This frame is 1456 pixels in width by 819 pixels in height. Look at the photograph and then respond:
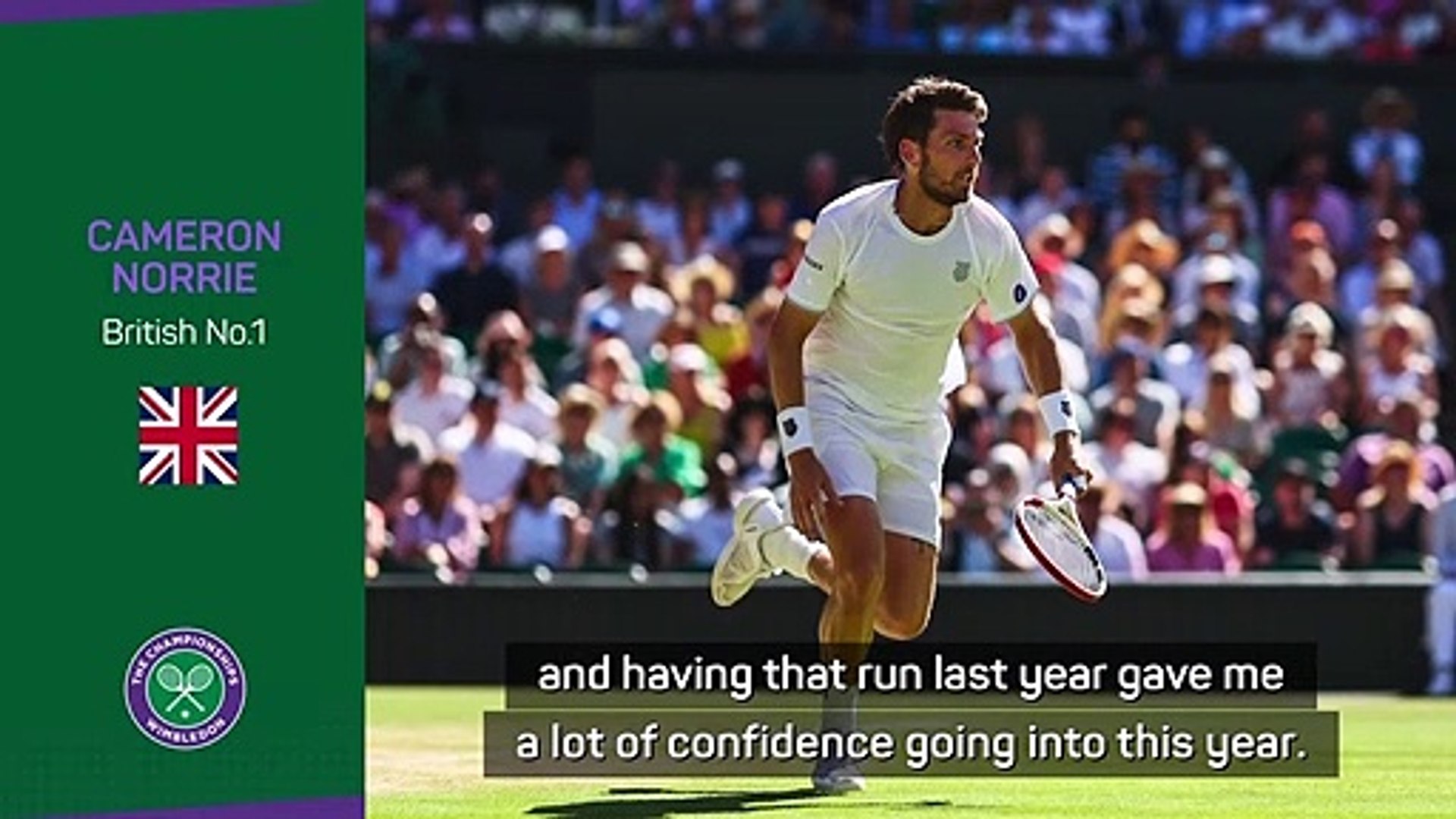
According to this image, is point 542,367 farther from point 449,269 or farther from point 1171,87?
point 1171,87

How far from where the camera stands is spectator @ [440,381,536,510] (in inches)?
728

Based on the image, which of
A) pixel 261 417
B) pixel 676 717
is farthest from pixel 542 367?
pixel 261 417

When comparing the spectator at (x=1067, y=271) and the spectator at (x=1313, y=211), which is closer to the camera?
the spectator at (x=1067, y=271)

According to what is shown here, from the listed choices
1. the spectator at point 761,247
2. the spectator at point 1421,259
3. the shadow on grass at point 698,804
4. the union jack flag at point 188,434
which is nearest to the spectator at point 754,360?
the spectator at point 761,247

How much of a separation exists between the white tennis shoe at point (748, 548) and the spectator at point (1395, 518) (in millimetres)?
6918

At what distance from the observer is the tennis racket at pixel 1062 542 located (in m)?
10.8

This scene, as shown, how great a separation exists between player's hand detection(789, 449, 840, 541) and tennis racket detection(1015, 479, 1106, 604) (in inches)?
23.5

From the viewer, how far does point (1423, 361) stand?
65.4ft

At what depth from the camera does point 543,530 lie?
18.1 metres

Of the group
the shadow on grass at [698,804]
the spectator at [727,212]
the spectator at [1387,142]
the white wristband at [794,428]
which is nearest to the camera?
the shadow on grass at [698,804]

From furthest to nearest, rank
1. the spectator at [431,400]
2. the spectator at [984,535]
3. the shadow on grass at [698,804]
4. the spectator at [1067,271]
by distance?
1. the spectator at [1067,271]
2. the spectator at [431,400]
3. the spectator at [984,535]
4. the shadow on grass at [698,804]

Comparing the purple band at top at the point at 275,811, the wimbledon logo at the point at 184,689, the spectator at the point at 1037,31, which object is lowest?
the purple band at top at the point at 275,811

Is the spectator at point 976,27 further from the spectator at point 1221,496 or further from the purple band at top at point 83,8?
the purple band at top at point 83,8

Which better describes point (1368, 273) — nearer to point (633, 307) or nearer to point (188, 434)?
point (633, 307)
